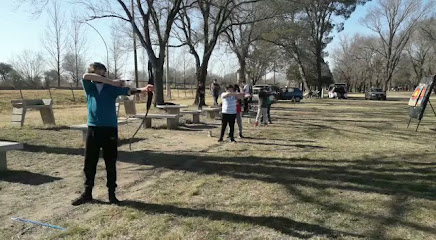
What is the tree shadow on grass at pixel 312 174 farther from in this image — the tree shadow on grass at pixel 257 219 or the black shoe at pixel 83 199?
the black shoe at pixel 83 199

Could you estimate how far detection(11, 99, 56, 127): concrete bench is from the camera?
11484 mm

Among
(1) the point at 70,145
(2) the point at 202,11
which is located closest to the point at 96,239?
(1) the point at 70,145

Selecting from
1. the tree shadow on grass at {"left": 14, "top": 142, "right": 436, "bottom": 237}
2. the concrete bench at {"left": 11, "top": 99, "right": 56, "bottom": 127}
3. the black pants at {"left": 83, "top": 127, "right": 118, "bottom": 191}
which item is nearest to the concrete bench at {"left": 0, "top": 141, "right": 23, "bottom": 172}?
the tree shadow on grass at {"left": 14, "top": 142, "right": 436, "bottom": 237}

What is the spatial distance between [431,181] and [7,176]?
662 centimetres

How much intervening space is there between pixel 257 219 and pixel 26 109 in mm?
9943

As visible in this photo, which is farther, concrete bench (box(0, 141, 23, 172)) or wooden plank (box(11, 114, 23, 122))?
wooden plank (box(11, 114, 23, 122))

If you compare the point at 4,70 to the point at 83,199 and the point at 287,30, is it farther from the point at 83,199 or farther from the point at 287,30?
the point at 83,199

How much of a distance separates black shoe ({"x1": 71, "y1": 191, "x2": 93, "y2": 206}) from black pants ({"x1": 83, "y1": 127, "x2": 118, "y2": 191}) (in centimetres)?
11

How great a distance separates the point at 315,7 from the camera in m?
45.7

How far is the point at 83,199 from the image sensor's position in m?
4.63

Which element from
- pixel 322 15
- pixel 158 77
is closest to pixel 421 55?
pixel 322 15

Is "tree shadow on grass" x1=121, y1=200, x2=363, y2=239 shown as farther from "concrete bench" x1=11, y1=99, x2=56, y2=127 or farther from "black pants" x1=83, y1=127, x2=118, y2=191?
"concrete bench" x1=11, y1=99, x2=56, y2=127

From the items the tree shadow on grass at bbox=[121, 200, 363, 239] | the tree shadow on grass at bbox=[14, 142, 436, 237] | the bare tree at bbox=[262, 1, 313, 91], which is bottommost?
the tree shadow on grass at bbox=[121, 200, 363, 239]

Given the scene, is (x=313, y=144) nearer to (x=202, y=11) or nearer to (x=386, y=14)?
(x=202, y=11)
